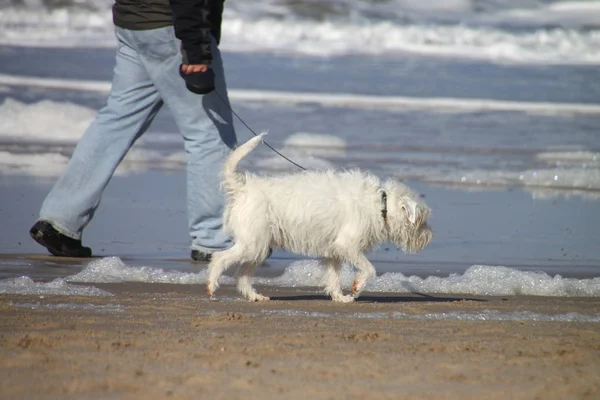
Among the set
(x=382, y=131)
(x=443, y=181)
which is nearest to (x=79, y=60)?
(x=382, y=131)

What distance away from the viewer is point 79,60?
754 inches

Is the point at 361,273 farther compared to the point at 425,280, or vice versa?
the point at 425,280

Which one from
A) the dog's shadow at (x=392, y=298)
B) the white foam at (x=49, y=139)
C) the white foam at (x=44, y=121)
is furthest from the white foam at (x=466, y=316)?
the white foam at (x=44, y=121)

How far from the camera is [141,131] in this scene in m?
6.81

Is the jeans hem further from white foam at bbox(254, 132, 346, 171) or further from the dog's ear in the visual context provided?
white foam at bbox(254, 132, 346, 171)

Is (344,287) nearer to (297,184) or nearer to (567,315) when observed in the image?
(297,184)

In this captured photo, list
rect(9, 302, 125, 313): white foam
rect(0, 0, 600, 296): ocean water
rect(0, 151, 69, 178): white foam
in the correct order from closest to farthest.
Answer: rect(9, 302, 125, 313): white foam → rect(0, 0, 600, 296): ocean water → rect(0, 151, 69, 178): white foam

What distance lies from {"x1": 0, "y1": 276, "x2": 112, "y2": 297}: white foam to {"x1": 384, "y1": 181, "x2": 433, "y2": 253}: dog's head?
166cm

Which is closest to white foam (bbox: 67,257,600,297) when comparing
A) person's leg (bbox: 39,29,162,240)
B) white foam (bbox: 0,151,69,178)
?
person's leg (bbox: 39,29,162,240)

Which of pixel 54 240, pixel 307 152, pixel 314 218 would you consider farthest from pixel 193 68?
pixel 307 152

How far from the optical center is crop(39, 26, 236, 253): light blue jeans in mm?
6332

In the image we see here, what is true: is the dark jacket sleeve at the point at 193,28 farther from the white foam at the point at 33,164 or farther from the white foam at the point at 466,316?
the white foam at the point at 33,164

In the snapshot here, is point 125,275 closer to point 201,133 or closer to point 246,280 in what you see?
point 246,280

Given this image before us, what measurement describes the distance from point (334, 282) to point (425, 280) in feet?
2.50
